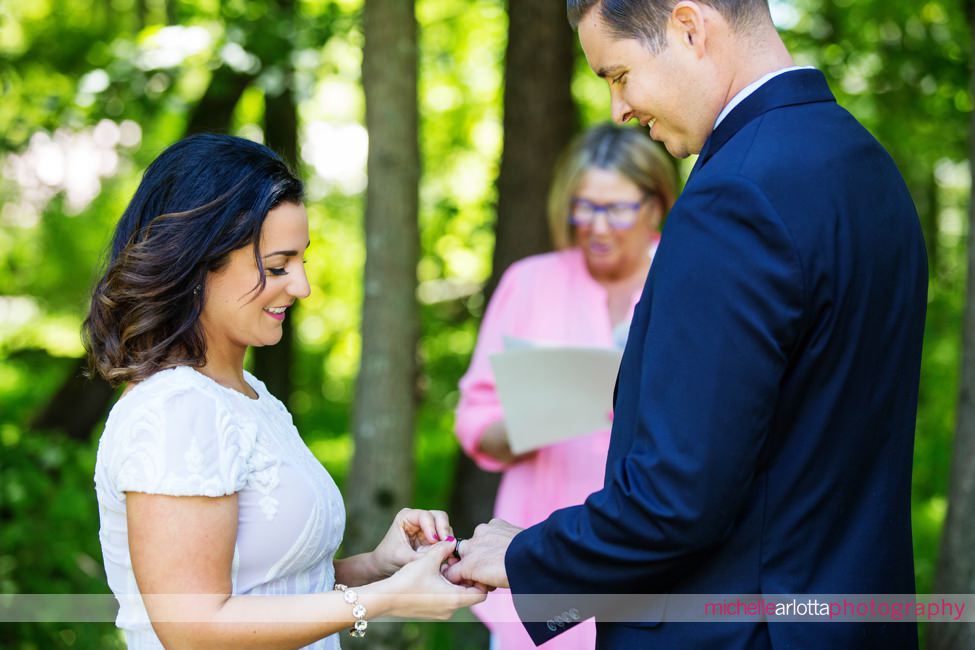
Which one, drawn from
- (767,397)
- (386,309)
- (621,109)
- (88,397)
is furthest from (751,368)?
(88,397)

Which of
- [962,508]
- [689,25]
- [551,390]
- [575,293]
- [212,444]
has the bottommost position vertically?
[962,508]

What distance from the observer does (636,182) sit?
353 cm

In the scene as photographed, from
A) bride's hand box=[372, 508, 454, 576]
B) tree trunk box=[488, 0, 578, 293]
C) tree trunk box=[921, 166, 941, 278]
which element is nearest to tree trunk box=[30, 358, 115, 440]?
tree trunk box=[488, 0, 578, 293]

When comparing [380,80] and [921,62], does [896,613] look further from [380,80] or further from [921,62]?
[921,62]

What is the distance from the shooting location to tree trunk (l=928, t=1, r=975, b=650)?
3535mm

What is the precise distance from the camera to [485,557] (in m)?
2.09

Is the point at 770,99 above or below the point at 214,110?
above

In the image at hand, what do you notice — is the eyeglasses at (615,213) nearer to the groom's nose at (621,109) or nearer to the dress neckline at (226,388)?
the groom's nose at (621,109)

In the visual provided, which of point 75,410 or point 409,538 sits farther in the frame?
point 75,410

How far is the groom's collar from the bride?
0.89 meters

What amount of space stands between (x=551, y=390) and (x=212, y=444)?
135 cm

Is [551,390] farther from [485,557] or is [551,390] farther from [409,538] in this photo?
[485,557]

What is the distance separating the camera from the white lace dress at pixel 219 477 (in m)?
1.91

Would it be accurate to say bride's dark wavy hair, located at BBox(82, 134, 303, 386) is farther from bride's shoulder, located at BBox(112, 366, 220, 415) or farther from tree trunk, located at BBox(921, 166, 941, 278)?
tree trunk, located at BBox(921, 166, 941, 278)
